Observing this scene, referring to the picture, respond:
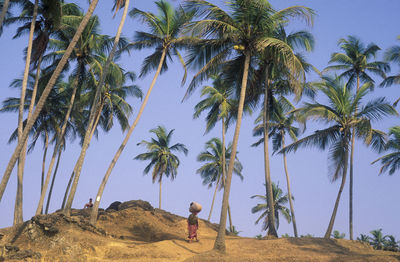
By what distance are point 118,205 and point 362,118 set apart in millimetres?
17374

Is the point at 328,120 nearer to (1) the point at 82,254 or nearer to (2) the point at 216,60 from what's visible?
(2) the point at 216,60

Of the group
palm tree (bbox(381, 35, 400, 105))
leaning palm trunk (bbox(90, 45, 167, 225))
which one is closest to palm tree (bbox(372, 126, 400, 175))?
palm tree (bbox(381, 35, 400, 105))

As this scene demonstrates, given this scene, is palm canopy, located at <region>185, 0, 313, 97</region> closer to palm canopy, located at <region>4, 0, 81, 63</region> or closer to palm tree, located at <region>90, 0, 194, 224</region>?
palm tree, located at <region>90, 0, 194, 224</region>

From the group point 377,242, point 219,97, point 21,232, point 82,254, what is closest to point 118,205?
point 219,97

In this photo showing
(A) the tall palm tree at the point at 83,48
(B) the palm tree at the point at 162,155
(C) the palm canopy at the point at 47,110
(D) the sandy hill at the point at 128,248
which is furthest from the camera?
(B) the palm tree at the point at 162,155

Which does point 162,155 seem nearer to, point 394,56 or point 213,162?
point 213,162

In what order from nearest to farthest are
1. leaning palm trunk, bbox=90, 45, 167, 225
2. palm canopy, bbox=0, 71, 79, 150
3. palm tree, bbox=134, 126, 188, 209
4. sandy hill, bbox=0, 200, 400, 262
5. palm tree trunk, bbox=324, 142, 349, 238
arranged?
sandy hill, bbox=0, 200, 400, 262 < leaning palm trunk, bbox=90, 45, 167, 225 < palm tree trunk, bbox=324, 142, 349, 238 < palm canopy, bbox=0, 71, 79, 150 < palm tree, bbox=134, 126, 188, 209

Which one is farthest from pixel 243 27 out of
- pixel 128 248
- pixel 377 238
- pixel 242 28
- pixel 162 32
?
pixel 377 238

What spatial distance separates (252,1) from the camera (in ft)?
46.6

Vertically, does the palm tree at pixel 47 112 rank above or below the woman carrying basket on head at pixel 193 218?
above

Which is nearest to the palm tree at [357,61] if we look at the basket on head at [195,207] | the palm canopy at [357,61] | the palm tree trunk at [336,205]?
the palm canopy at [357,61]

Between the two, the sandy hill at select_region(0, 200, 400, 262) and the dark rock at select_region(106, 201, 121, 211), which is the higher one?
the dark rock at select_region(106, 201, 121, 211)

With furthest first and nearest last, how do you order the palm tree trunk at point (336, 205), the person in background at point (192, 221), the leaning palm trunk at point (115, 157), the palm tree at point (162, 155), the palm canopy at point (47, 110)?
the palm tree at point (162, 155), the palm canopy at point (47, 110), the palm tree trunk at point (336, 205), the leaning palm trunk at point (115, 157), the person in background at point (192, 221)

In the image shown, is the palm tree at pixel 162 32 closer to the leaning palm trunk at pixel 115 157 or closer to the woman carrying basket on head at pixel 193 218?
the leaning palm trunk at pixel 115 157
